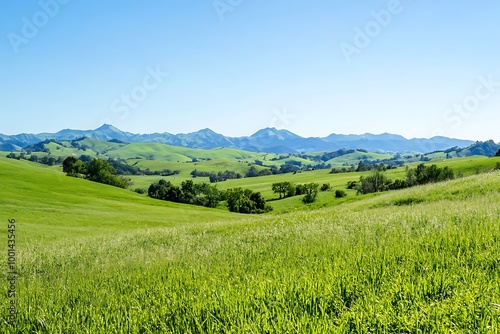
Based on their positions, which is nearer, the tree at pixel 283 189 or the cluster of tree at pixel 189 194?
the cluster of tree at pixel 189 194

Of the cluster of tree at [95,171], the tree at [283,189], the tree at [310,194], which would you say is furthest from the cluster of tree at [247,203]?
the cluster of tree at [95,171]

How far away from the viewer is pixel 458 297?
361 cm

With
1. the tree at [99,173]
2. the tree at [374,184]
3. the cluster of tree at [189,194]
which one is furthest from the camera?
the cluster of tree at [189,194]

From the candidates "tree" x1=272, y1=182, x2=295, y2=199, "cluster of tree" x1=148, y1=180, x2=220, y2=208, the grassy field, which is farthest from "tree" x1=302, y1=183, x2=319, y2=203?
the grassy field

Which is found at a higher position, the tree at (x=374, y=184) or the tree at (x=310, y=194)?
the tree at (x=374, y=184)

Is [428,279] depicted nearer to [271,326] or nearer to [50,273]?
[271,326]

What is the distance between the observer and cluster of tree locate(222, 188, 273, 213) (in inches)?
5295

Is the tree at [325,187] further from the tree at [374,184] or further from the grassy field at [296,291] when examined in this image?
the grassy field at [296,291]

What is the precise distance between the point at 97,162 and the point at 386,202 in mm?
131925


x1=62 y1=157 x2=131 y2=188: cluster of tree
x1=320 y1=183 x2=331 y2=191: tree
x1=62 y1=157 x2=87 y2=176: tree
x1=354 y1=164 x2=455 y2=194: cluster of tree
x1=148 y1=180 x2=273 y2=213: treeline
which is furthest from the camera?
x1=320 y1=183 x2=331 y2=191: tree

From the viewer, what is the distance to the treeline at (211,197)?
13625 centimetres

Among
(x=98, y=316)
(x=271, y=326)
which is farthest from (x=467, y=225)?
(x=98, y=316)

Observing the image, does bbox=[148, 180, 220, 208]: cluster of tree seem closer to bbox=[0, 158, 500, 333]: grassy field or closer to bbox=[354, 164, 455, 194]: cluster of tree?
bbox=[354, 164, 455, 194]: cluster of tree

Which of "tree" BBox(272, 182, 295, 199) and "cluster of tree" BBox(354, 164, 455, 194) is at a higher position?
"cluster of tree" BBox(354, 164, 455, 194)
